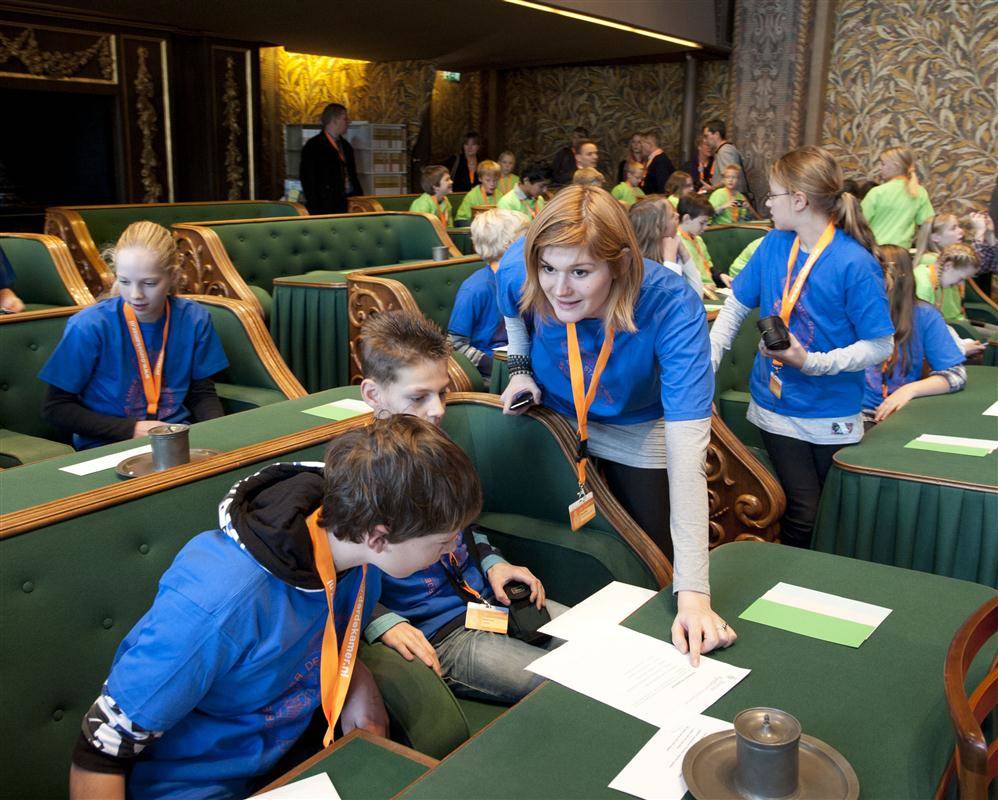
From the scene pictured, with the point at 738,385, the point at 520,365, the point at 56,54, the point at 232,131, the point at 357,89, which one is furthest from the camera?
the point at 357,89

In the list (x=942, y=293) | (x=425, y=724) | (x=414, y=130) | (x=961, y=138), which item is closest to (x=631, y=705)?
(x=425, y=724)

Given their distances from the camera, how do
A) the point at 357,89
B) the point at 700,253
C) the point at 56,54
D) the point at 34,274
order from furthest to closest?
the point at 357,89, the point at 56,54, the point at 700,253, the point at 34,274

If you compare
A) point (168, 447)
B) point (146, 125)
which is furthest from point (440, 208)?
point (168, 447)

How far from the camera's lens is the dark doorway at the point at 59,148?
340 inches

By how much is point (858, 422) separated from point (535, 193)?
5575mm

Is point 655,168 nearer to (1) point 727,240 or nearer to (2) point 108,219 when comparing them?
(1) point 727,240

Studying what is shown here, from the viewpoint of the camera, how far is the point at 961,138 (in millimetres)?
9742

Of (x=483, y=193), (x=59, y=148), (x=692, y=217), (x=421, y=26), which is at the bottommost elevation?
(x=692, y=217)

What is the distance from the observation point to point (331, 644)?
1.48m

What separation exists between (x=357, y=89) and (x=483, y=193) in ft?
11.5

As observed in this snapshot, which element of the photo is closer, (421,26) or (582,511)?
(582,511)

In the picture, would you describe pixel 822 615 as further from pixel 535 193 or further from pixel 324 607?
pixel 535 193

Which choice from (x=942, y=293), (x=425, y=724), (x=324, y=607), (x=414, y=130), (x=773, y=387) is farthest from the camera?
(x=414, y=130)

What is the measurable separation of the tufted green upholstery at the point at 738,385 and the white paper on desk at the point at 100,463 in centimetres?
238
